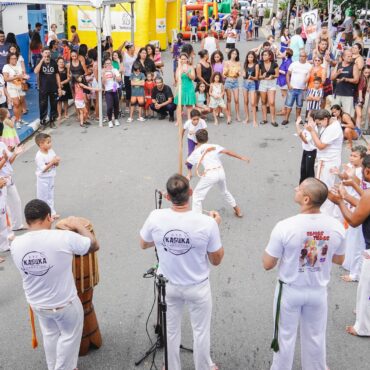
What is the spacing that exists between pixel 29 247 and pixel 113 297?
211 cm

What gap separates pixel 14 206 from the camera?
7152 millimetres

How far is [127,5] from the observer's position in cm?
2084

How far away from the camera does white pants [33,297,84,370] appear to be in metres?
4.07

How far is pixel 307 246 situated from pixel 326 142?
12.2 feet

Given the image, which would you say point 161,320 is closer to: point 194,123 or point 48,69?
point 194,123

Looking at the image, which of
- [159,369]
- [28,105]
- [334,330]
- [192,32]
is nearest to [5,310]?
[159,369]

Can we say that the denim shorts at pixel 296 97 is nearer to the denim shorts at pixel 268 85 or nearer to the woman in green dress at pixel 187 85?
the denim shorts at pixel 268 85

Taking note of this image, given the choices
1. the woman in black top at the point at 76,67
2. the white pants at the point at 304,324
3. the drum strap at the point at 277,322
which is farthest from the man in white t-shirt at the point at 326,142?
the woman in black top at the point at 76,67

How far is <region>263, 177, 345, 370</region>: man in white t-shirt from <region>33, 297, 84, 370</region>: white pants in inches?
64.4

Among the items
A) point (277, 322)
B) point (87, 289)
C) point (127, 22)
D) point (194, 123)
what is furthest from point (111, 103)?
point (277, 322)

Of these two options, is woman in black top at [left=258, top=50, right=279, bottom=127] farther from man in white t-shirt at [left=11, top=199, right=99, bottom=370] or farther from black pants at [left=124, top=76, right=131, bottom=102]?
man in white t-shirt at [left=11, top=199, right=99, bottom=370]

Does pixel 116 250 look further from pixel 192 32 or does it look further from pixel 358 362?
pixel 192 32

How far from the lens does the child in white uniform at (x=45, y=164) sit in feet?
23.2

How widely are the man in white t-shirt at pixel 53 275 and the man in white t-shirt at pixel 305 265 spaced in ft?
5.09
